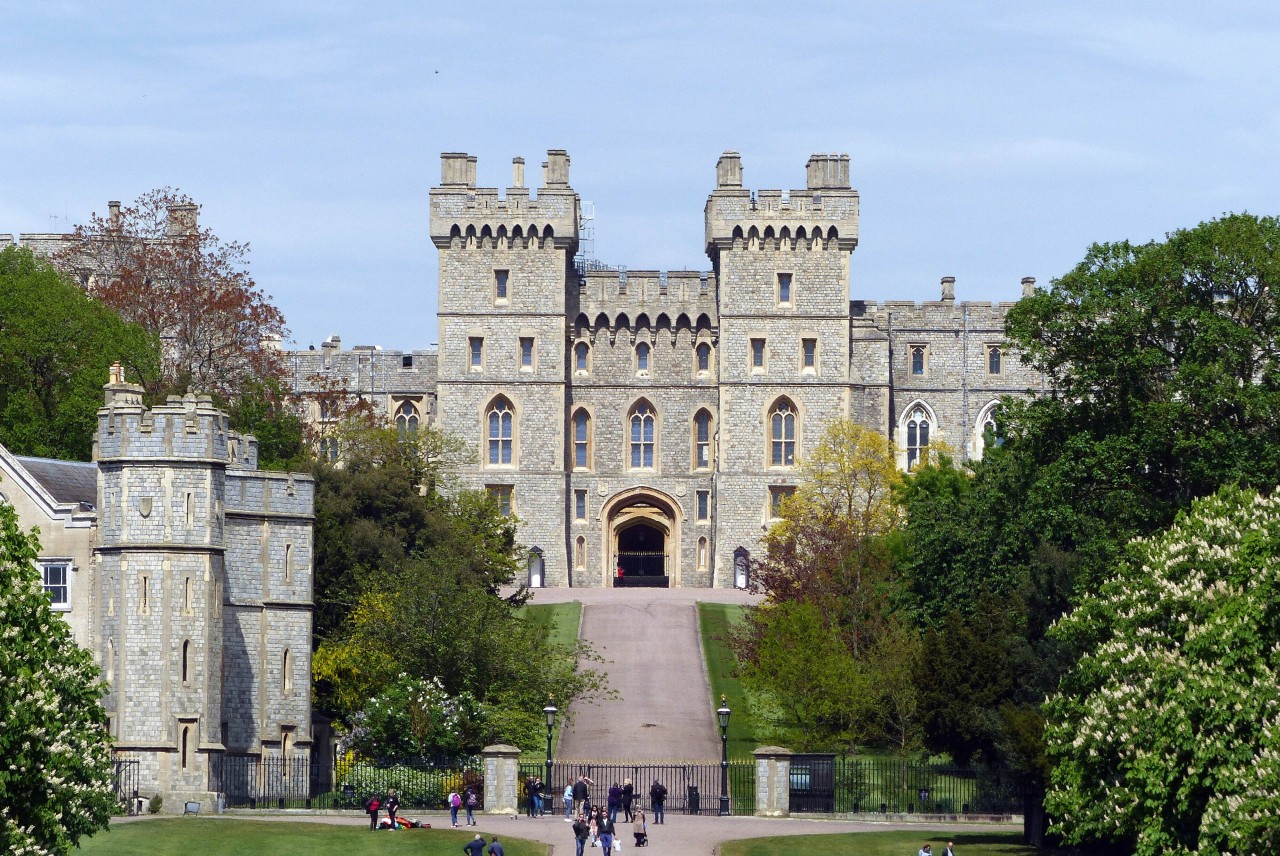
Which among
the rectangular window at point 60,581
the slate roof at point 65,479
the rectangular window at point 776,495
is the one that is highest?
→ the rectangular window at point 776,495

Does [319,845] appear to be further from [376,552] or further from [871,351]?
[871,351]

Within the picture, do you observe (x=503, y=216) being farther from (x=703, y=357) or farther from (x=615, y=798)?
(x=615, y=798)

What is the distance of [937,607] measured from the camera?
6238 centimetres

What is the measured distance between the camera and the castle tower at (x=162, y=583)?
48.4 metres

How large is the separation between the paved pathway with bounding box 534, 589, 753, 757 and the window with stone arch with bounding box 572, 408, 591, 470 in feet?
20.3

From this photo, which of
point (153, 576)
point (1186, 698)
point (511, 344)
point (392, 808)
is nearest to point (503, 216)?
point (511, 344)

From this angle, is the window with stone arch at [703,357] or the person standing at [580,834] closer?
the person standing at [580,834]

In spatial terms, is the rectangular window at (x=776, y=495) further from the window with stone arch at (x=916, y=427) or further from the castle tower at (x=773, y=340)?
the window with stone arch at (x=916, y=427)

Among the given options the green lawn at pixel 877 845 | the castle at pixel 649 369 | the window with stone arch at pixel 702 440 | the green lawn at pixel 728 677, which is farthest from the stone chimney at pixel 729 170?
the green lawn at pixel 877 845

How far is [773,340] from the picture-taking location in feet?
271

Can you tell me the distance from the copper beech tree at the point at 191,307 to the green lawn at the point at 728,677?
48.0 ft

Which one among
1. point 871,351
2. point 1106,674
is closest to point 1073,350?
point 1106,674

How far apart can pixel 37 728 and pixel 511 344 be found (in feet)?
175

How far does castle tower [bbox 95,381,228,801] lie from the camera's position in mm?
48438
